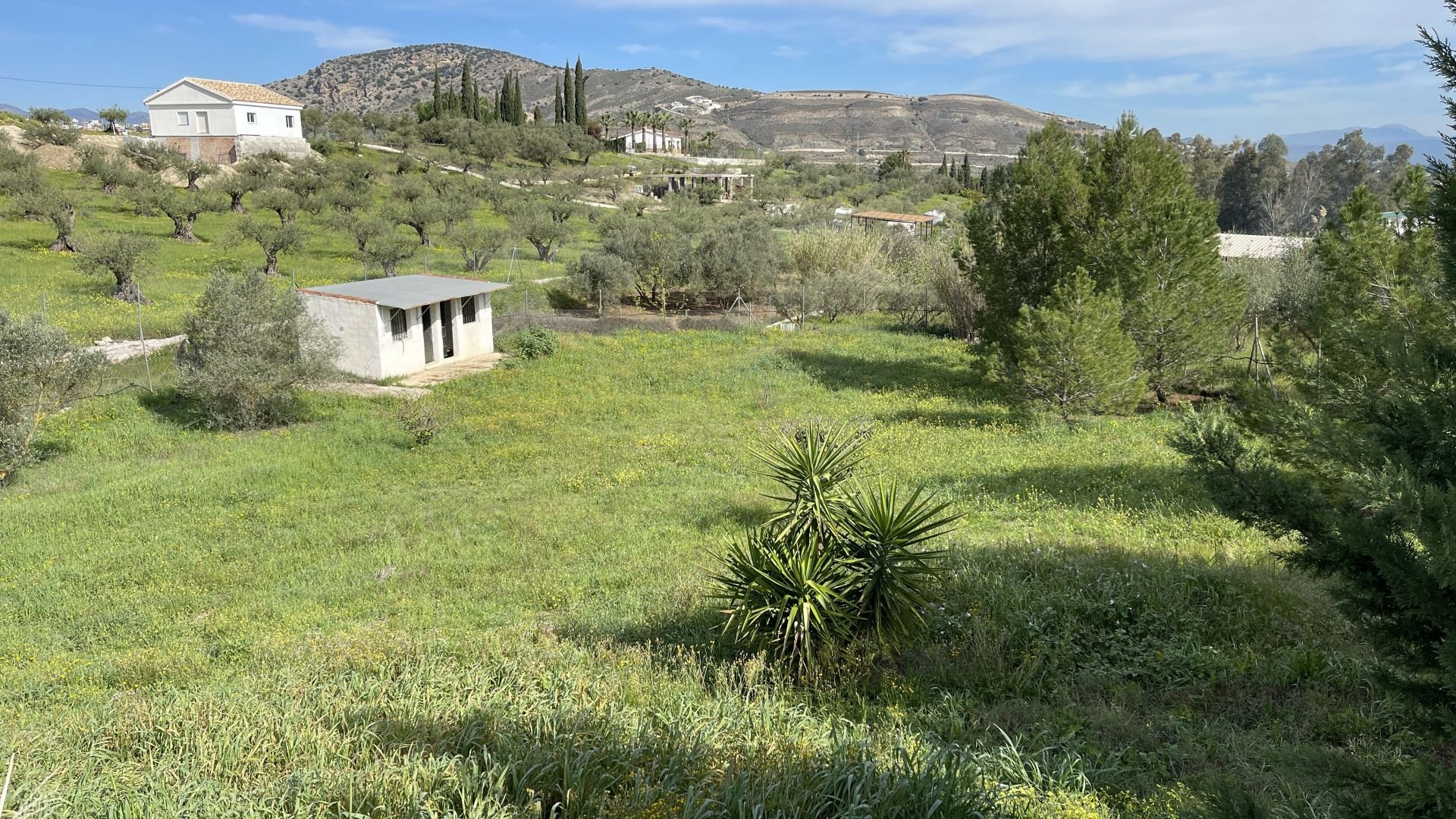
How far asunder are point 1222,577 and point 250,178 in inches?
1837

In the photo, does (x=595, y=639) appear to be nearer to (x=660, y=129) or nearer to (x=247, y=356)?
(x=247, y=356)

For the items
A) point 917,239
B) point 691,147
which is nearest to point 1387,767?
point 917,239

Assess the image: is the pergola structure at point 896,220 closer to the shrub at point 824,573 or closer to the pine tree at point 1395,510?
the shrub at point 824,573

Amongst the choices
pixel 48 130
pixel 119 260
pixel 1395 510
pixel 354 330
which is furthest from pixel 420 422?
pixel 48 130

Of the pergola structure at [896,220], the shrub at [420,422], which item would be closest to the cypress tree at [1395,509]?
the shrub at [420,422]

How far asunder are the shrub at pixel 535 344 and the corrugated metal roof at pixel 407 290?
1.68 meters

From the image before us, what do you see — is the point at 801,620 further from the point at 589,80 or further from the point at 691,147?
the point at 589,80

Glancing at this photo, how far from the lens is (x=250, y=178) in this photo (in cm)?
4253

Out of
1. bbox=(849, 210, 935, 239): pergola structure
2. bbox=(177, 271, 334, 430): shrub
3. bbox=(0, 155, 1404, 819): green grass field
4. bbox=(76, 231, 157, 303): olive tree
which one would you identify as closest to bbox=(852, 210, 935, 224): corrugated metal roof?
bbox=(849, 210, 935, 239): pergola structure

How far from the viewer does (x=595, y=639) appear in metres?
7.93

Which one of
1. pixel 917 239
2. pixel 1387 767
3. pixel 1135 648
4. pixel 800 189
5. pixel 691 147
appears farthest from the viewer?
pixel 691 147

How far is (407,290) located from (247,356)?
247 inches

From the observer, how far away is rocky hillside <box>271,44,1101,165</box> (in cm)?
15038

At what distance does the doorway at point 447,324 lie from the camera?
2430 cm
